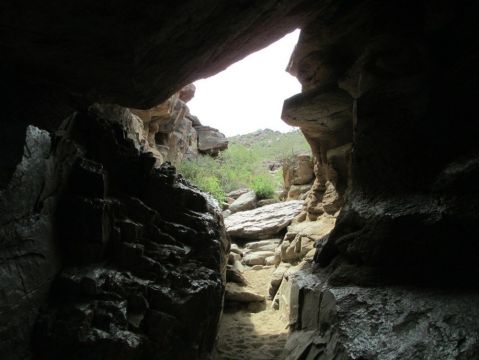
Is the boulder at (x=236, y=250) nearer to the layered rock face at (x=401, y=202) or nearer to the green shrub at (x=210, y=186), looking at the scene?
the green shrub at (x=210, y=186)

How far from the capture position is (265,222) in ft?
42.2

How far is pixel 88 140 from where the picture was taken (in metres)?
5.32

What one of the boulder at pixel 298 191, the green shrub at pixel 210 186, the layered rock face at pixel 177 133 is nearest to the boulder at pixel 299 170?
the boulder at pixel 298 191

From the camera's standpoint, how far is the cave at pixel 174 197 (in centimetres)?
312

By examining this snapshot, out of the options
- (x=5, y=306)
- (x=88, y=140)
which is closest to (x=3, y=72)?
(x=88, y=140)

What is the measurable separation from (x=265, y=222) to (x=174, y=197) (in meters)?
7.38

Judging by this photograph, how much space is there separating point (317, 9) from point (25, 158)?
4.49 metres

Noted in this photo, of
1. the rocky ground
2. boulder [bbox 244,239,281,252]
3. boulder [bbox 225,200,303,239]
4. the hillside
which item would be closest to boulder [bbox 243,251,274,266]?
the rocky ground

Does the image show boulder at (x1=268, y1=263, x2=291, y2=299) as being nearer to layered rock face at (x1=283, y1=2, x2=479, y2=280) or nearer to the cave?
the cave

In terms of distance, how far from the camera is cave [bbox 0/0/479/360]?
3121 mm

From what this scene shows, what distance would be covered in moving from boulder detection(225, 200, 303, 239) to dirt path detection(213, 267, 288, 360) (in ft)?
13.4

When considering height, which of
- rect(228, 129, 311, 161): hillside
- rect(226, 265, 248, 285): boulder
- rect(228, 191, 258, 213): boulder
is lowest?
rect(226, 265, 248, 285): boulder

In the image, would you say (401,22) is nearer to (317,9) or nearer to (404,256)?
(317,9)

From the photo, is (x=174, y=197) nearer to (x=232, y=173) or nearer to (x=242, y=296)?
(x=242, y=296)
